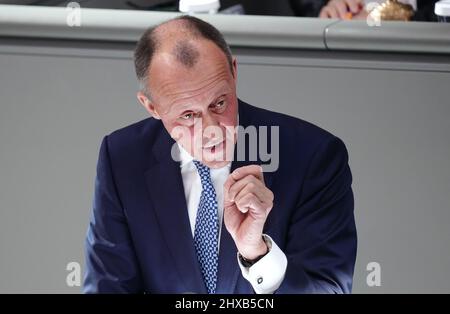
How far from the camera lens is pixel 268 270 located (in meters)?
2.51

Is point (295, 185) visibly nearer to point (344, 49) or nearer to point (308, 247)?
point (308, 247)

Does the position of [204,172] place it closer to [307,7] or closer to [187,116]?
[187,116]

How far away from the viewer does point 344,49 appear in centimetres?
257

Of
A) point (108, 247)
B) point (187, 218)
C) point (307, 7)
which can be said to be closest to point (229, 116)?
point (187, 218)

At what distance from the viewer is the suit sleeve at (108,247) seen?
2574 millimetres

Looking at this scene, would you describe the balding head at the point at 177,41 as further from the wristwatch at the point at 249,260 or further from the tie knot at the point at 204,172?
the wristwatch at the point at 249,260

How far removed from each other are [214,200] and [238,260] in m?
0.14

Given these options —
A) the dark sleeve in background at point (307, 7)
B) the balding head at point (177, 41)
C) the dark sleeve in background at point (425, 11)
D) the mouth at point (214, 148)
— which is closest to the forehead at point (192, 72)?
the balding head at point (177, 41)

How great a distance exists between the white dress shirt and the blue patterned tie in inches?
0.4

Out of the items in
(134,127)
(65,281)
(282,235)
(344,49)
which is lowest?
(65,281)

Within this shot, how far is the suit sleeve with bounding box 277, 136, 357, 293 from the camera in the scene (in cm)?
254

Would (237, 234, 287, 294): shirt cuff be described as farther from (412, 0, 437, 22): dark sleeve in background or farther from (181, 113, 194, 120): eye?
(412, 0, 437, 22): dark sleeve in background

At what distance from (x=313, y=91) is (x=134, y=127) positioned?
0.39 metres
